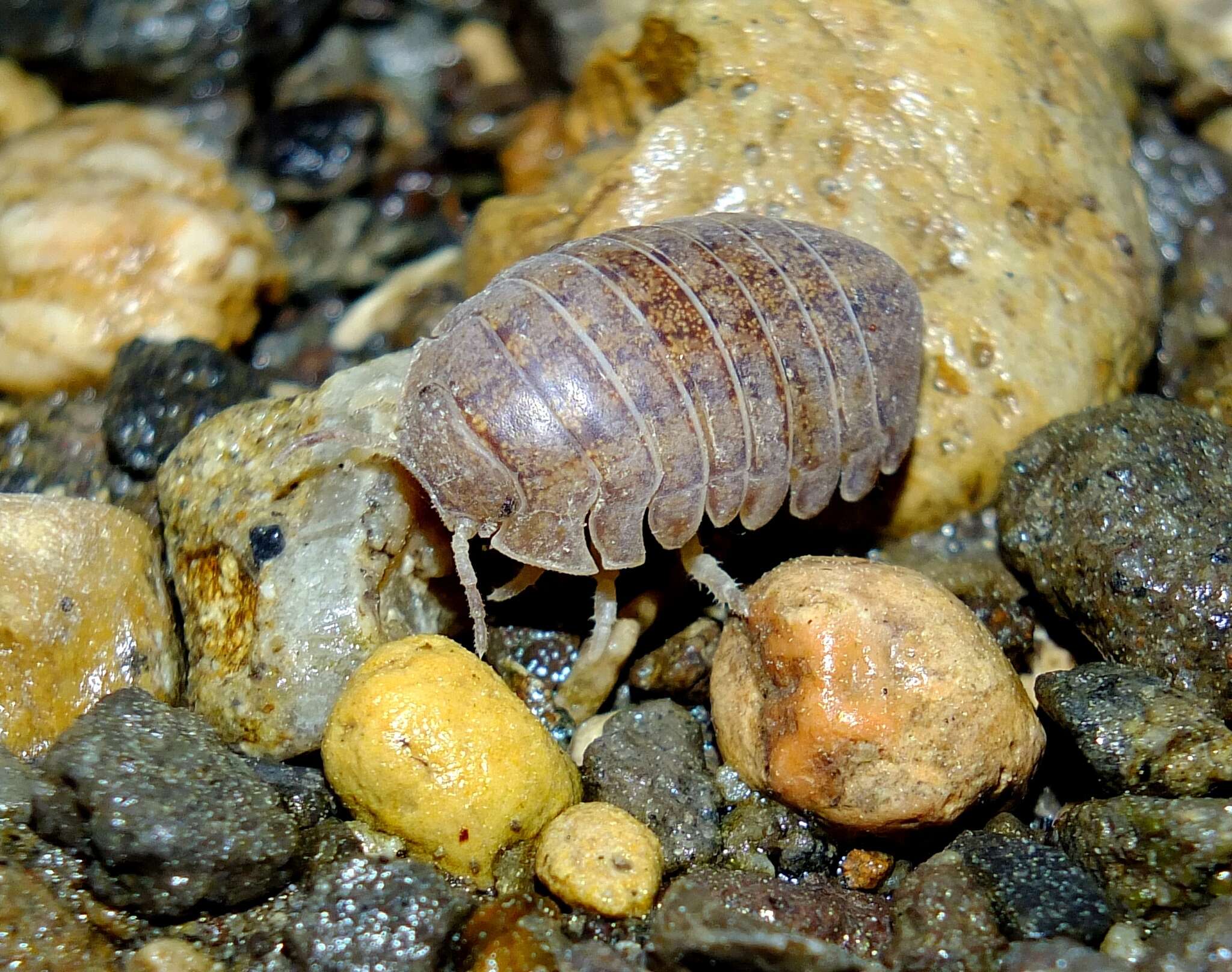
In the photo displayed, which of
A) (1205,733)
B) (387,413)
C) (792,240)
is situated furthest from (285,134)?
(1205,733)

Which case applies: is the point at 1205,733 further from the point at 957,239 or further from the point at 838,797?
the point at 957,239

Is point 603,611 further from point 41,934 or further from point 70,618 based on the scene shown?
point 41,934

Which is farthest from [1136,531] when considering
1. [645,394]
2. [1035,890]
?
[645,394]

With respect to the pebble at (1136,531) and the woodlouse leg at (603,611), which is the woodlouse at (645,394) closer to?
the woodlouse leg at (603,611)

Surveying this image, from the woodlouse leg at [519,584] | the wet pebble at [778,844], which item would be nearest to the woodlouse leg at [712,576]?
the woodlouse leg at [519,584]

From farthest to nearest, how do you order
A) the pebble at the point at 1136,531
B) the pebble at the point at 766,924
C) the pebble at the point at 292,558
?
the pebble at the point at 1136,531 < the pebble at the point at 292,558 < the pebble at the point at 766,924

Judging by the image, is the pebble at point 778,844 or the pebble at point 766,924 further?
the pebble at point 778,844

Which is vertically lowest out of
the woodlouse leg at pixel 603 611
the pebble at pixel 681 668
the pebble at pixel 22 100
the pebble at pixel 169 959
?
the pebble at pixel 681 668
